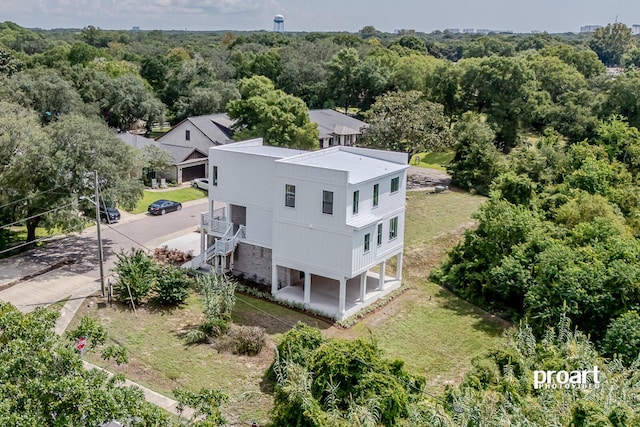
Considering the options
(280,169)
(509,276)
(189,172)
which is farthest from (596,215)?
(189,172)

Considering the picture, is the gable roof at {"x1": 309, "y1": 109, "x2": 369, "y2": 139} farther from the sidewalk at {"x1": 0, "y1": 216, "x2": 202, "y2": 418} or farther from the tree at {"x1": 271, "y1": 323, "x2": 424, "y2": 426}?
the tree at {"x1": 271, "y1": 323, "x2": 424, "y2": 426}

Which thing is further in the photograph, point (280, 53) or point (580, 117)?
point (280, 53)

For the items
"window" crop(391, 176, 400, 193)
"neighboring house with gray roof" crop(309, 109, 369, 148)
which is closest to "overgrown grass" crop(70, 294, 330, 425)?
"window" crop(391, 176, 400, 193)

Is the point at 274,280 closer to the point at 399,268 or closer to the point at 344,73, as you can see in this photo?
the point at 399,268

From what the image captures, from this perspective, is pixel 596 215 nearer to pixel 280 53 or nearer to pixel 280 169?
pixel 280 169

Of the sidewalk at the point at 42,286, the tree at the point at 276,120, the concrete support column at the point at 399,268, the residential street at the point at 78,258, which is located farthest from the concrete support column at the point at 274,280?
the tree at the point at 276,120

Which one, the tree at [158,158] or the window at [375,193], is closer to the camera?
the window at [375,193]

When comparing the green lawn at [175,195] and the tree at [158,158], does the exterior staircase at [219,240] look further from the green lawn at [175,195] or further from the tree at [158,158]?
the tree at [158,158]
